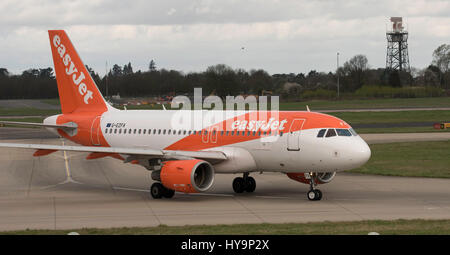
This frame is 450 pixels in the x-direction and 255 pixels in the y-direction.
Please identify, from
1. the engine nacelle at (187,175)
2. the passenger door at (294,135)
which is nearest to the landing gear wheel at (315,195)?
the passenger door at (294,135)

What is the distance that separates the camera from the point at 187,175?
28609 mm

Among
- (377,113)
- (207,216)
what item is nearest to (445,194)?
(207,216)

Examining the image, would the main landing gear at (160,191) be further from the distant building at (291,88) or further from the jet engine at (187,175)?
the distant building at (291,88)

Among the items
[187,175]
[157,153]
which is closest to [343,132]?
[187,175]

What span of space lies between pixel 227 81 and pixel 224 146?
42.2 meters

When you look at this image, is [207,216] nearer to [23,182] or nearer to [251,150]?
[251,150]

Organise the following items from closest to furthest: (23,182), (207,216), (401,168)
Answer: (207,216)
(23,182)
(401,168)

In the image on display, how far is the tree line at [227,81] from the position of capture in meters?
74.1

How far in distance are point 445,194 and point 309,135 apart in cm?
699

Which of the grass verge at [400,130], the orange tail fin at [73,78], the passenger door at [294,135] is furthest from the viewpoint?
the grass verge at [400,130]

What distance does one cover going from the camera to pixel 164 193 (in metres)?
→ 30.9

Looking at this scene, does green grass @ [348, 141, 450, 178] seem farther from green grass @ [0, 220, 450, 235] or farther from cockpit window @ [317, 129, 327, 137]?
green grass @ [0, 220, 450, 235]

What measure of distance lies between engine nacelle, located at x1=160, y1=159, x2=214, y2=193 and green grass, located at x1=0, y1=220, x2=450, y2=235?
207 inches
